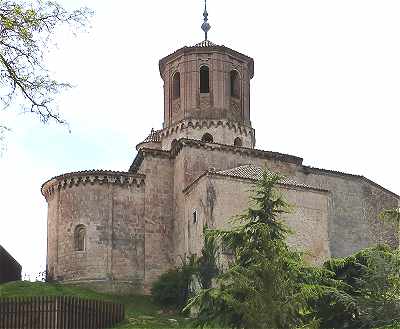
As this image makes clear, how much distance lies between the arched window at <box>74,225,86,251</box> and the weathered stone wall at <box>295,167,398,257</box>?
10.2 meters

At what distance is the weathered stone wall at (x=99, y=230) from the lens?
3469 cm

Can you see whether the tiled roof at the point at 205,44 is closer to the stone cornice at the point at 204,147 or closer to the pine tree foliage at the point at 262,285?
the stone cornice at the point at 204,147

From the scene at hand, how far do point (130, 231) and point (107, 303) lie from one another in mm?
9637

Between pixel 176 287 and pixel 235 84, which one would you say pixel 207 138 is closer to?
pixel 235 84

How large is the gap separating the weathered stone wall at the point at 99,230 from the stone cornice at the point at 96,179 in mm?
44

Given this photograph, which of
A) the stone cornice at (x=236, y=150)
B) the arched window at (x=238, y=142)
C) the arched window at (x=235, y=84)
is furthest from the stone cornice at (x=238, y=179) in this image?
the arched window at (x=235, y=84)

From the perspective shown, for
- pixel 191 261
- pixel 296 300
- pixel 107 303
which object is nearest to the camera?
pixel 296 300

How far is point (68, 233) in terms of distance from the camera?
35.2 metres

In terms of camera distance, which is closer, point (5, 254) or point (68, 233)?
point (68, 233)

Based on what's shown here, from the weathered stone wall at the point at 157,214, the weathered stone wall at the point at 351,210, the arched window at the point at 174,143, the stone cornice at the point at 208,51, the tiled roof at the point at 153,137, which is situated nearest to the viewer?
the weathered stone wall at the point at 157,214

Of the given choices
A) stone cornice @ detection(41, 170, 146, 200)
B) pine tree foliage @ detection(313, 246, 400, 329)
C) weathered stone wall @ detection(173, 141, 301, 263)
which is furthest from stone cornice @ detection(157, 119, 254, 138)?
pine tree foliage @ detection(313, 246, 400, 329)

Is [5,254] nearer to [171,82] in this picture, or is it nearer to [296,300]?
[171,82]

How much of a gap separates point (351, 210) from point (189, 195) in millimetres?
8755

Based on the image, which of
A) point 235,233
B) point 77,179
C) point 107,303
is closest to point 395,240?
point 77,179
